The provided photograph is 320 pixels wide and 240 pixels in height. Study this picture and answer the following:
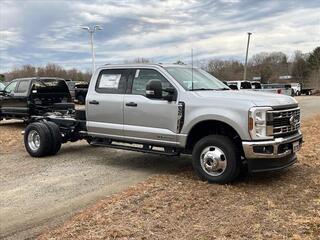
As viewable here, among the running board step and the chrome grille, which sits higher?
the chrome grille

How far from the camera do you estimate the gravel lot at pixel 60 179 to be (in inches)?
A: 221

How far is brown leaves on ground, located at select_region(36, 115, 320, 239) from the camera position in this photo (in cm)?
480

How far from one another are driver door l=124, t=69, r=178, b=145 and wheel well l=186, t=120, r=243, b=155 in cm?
29

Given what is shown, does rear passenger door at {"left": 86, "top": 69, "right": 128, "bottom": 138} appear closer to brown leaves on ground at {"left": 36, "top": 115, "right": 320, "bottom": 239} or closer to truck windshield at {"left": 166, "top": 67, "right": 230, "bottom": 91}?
truck windshield at {"left": 166, "top": 67, "right": 230, "bottom": 91}

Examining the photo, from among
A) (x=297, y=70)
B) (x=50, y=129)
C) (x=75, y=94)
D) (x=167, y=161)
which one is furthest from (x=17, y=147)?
(x=297, y=70)

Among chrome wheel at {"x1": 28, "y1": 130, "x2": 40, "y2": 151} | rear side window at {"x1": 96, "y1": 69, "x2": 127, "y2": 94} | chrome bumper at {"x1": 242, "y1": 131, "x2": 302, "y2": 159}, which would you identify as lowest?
chrome wheel at {"x1": 28, "y1": 130, "x2": 40, "y2": 151}

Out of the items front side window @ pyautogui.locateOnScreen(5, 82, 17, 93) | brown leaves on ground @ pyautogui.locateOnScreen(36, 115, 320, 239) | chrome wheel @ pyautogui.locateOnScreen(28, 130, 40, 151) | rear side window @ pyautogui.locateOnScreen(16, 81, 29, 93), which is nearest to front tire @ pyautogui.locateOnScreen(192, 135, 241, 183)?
brown leaves on ground @ pyautogui.locateOnScreen(36, 115, 320, 239)

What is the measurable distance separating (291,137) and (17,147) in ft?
23.5

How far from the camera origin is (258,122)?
6.55m

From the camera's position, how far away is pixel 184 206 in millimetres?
5762

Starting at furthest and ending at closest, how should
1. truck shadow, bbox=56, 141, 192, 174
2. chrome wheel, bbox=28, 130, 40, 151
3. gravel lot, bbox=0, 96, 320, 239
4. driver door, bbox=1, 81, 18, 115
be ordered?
driver door, bbox=1, 81, 18, 115 < chrome wheel, bbox=28, 130, 40, 151 < truck shadow, bbox=56, 141, 192, 174 < gravel lot, bbox=0, 96, 320, 239

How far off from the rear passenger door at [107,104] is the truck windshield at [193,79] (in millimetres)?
1052

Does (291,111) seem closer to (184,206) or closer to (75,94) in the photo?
(184,206)

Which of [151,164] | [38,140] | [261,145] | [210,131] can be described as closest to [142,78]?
[210,131]
